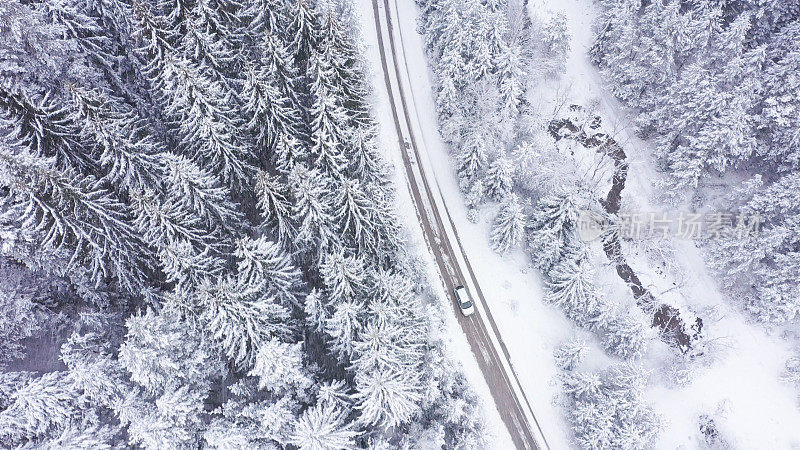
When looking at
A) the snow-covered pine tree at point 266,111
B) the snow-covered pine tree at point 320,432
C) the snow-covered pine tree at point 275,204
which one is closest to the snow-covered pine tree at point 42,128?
the snow-covered pine tree at point 266,111

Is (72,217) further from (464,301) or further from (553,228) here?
(553,228)

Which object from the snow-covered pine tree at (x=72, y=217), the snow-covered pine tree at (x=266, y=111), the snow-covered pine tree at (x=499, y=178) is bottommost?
the snow-covered pine tree at (x=72, y=217)

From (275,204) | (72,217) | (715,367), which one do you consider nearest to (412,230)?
(275,204)

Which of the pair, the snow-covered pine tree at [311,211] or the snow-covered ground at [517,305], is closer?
the snow-covered pine tree at [311,211]

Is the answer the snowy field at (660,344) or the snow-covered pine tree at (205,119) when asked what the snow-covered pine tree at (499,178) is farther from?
the snow-covered pine tree at (205,119)

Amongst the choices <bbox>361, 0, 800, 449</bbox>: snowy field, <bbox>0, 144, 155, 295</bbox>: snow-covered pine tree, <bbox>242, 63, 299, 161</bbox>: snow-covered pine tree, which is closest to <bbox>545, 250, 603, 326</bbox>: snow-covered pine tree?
<bbox>361, 0, 800, 449</bbox>: snowy field

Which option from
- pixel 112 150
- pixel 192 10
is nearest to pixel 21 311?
pixel 112 150
